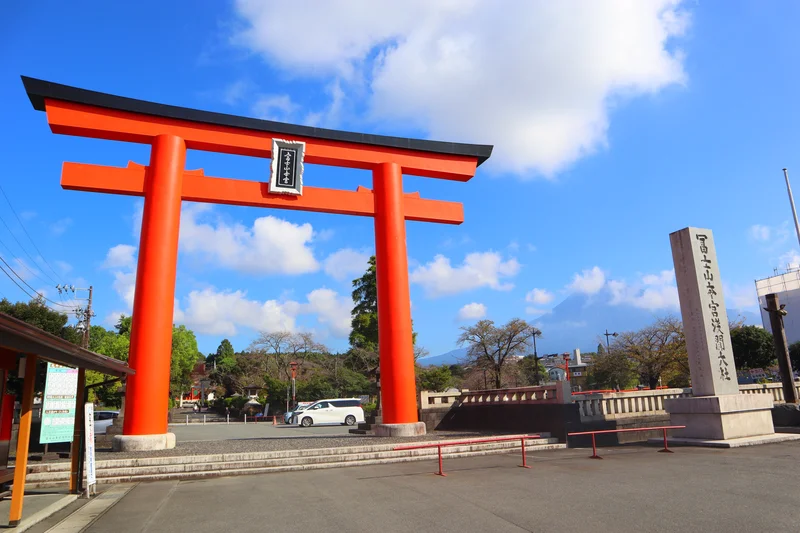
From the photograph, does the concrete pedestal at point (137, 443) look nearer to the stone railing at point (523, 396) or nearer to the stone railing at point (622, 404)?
the stone railing at point (523, 396)

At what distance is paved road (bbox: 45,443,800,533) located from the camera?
18.4ft

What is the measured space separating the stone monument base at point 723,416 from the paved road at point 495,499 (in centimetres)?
184

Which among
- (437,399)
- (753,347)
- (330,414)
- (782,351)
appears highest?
(753,347)

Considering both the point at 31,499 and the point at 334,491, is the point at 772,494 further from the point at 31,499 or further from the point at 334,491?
the point at 31,499

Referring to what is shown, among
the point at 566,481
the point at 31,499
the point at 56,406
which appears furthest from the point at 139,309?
the point at 566,481

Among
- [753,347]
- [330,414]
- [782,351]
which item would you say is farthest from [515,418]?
[753,347]

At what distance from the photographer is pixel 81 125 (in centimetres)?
1317

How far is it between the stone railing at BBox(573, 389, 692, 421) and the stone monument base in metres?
1.80

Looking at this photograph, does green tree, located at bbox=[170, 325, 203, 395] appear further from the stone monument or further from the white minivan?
the stone monument

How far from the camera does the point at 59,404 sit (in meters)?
8.27

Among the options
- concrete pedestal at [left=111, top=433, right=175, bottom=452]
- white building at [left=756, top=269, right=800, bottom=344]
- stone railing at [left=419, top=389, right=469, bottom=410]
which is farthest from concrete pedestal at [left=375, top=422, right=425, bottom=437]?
white building at [left=756, top=269, right=800, bottom=344]

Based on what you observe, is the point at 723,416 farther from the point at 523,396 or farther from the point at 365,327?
the point at 365,327

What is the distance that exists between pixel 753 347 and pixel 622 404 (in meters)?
28.5

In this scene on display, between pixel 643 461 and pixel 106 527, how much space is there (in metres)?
9.46
